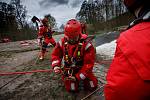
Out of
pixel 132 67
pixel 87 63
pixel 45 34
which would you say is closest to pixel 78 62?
pixel 87 63

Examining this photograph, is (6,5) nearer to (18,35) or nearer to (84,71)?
(18,35)

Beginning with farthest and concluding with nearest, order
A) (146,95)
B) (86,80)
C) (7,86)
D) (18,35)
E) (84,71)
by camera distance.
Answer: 1. (18,35)
2. (7,86)
3. (86,80)
4. (84,71)
5. (146,95)

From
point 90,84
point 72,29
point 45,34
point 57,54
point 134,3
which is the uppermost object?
point 134,3

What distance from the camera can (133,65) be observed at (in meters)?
0.98

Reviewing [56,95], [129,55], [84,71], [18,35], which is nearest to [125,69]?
[129,55]

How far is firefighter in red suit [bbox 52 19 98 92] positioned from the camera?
398 centimetres

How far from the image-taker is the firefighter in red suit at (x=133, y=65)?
0.96 metres

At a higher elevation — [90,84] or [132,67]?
[132,67]

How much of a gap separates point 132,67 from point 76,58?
312 cm

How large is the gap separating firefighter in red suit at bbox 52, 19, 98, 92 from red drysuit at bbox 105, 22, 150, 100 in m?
2.87

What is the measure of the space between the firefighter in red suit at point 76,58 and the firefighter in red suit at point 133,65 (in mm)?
2850

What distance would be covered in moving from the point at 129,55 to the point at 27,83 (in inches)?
172

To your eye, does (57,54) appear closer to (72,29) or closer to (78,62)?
(78,62)

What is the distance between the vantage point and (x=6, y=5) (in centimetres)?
4478
